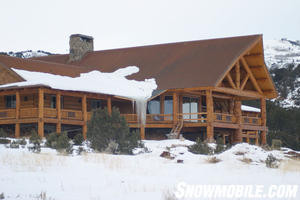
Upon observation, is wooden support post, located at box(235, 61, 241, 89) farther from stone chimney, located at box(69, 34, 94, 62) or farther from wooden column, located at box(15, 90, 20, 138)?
wooden column, located at box(15, 90, 20, 138)

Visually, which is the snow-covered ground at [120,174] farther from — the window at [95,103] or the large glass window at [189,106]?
the window at [95,103]

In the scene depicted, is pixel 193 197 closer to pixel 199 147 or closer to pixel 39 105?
pixel 199 147

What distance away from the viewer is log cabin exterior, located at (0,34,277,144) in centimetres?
3477

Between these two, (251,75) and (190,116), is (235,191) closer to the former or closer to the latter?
(190,116)

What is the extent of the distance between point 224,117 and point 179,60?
16.2ft

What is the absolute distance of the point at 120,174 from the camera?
17547mm

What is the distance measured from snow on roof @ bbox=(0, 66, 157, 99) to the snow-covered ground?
11508mm

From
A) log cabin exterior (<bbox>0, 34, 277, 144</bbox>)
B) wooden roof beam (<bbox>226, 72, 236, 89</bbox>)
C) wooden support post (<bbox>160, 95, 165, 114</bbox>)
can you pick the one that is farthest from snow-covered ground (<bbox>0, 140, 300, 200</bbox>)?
wooden roof beam (<bbox>226, 72, 236, 89</bbox>)

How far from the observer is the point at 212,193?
14773 mm

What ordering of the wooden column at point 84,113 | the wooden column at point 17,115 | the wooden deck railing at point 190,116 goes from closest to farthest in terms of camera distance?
1. the wooden column at point 17,115
2. the wooden column at point 84,113
3. the wooden deck railing at point 190,116

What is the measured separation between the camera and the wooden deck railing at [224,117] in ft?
123

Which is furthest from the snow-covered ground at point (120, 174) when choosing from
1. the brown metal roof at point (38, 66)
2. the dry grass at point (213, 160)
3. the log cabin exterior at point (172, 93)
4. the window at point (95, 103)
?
the window at point (95, 103)

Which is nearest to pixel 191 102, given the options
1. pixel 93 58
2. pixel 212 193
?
pixel 93 58

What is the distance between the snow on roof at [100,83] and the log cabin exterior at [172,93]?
0.43 meters
